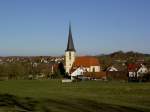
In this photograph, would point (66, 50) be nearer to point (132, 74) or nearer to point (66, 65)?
point (66, 65)

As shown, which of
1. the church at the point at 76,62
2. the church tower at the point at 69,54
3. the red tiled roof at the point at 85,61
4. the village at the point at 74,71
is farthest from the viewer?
the red tiled roof at the point at 85,61

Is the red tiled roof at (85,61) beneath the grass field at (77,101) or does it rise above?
above

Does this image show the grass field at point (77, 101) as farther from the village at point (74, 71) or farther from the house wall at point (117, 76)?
the house wall at point (117, 76)

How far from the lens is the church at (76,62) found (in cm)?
10003

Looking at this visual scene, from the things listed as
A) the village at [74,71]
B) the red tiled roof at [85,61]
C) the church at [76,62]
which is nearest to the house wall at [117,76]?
the village at [74,71]

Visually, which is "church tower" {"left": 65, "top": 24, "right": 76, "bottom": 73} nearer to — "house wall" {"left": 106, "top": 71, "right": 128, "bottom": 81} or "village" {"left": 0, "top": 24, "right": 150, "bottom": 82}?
"village" {"left": 0, "top": 24, "right": 150, "bottom": 82}

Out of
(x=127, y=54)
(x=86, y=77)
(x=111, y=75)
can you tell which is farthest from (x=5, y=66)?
(x=127, y=54)

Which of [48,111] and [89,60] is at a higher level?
[89,60]

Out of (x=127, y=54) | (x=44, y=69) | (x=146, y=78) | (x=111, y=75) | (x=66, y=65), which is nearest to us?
(x=146, y=78)

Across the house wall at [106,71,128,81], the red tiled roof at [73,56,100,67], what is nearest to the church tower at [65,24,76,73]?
the red tiled roof at [73,56,100,67]

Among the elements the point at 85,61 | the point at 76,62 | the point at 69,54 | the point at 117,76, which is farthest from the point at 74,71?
the point at 117,76

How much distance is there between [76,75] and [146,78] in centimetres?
2379

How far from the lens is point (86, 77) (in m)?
89.8

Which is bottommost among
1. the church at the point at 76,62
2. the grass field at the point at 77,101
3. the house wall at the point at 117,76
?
the grass field at the point at 77,101
